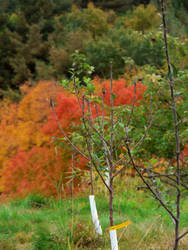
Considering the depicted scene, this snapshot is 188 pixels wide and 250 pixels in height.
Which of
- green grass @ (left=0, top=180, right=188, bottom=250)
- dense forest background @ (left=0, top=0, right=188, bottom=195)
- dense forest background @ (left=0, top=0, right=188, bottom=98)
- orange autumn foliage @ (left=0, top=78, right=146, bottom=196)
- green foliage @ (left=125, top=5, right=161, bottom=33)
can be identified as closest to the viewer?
green grass @ (left=0, top=180, right=188, bottom=250)

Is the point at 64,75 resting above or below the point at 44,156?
below

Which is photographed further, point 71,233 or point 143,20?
point 143,20

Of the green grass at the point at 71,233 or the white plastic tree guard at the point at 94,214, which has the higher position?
the white plastic tree guard at the point at 94,214

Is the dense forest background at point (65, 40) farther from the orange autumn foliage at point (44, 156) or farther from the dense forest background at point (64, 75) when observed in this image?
the orange autumn foliage at point (44, 156)

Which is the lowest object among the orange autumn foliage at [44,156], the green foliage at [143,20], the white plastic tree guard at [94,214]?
the orange autumn foliage at [44,156]

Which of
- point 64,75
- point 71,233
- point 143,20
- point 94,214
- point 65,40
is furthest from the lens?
point 143,20

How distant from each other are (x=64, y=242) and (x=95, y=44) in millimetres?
15094

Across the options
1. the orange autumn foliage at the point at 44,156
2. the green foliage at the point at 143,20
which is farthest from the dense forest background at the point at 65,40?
the orange autumn foliage at the point at 44,156

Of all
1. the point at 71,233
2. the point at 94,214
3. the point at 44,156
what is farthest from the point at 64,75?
the point at 71,233

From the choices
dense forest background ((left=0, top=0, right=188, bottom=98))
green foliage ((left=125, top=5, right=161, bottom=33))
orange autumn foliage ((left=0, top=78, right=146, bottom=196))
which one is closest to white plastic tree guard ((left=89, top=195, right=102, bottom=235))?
orange autumn foliage ((left=0, top=78, right=146, bottom=196))

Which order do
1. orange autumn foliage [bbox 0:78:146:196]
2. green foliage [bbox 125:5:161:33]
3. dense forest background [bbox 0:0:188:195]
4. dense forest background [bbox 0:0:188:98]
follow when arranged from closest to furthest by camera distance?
dense forest background [bbox 0:0:188:195] → orange autumn foliage [bbox 0:78:146:196] → dense forest background [bbox 0:0:188:98] → green foliage [bbox 125:5:161:33]

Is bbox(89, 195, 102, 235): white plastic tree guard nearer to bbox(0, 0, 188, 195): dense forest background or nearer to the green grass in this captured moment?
the green grass

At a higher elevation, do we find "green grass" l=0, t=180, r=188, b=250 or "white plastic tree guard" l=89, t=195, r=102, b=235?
"white plastic tree guard" l=89, t=195, r=102, b=235

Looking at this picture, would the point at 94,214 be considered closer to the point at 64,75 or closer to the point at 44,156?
the point at 44,156
